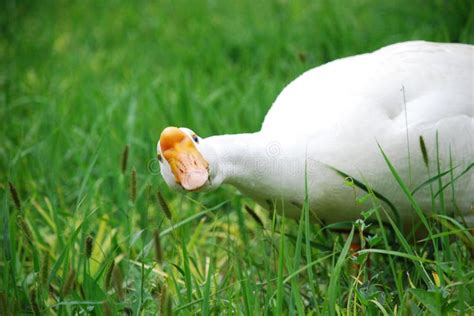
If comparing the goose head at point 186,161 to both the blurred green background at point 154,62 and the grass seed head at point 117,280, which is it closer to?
the grass seed head at point 117,280

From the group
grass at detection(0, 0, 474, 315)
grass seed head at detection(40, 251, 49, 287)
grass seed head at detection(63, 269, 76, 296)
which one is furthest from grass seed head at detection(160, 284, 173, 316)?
grass seed head at detection(40, 251, 49, 287)

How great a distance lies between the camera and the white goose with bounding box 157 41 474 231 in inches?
83.5

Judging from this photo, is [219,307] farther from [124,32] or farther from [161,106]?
[124,32]

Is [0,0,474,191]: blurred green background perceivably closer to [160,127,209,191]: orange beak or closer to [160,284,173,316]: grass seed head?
[160,127,209,191]: orange beak

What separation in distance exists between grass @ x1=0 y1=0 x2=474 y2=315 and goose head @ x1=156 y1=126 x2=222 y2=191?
7 centimetres

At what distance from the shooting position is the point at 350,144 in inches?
83.6

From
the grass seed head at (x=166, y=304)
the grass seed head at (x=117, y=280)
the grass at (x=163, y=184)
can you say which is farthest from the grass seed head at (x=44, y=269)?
the grass seed head at (x=166, y=304)

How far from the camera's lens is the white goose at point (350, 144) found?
212 cm

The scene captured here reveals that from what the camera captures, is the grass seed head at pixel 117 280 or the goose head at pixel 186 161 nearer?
the grass seed head at pixel 117 280

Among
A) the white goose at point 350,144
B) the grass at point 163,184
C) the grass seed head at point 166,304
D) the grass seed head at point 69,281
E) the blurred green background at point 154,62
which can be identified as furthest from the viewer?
the blurred green background at point 154,62

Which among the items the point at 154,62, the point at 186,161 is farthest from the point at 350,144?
the point at 154,62

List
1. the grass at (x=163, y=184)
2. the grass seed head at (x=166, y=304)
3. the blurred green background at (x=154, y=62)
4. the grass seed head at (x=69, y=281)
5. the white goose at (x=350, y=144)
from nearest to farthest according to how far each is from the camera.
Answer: the grass seed head at (x=166, y=304) < the grass seed head at (x=69, y=281) < the grass at (x=163, y=184) < the white goose at (x=350, y=144) < the blurred green background at (x=154, y=62)

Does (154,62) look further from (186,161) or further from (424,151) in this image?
(424,151)

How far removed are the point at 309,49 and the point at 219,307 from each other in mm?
2268
